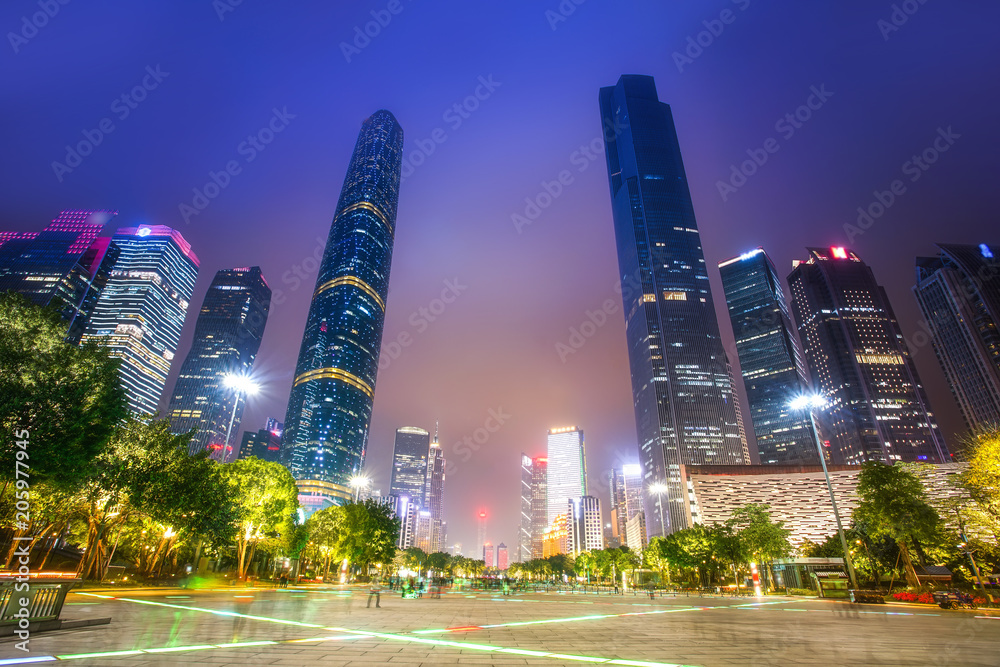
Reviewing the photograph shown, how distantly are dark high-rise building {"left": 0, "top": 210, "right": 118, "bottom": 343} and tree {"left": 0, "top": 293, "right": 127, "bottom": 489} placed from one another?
150 meters

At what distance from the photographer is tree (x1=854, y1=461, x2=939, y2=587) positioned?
32.7 metres

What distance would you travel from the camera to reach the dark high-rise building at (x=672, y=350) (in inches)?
6107

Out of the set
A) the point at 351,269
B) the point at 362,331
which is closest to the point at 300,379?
the point at 362,331

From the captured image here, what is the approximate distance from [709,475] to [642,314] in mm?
78987

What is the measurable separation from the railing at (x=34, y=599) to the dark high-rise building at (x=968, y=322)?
230 m

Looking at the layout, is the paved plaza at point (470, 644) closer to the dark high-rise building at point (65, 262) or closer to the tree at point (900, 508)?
the tree at point (900, 508)

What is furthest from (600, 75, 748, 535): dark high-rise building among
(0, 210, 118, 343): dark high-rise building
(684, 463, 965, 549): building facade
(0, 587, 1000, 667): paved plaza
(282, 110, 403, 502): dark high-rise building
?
(0, 210, 118, 343): dark high-rise building

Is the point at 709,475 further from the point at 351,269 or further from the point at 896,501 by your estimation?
the point at 351,269

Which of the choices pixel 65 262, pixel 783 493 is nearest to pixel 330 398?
pixel 65 262

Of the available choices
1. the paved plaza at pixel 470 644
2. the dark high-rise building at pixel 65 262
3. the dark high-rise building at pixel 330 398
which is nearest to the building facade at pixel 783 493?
the paved plaza at pixel 470 644

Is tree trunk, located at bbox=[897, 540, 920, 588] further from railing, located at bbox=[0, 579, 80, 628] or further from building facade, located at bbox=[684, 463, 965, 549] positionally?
building facade, located at bbox=[684, 463, 965, 549]

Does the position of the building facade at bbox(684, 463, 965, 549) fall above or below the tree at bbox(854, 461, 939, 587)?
above

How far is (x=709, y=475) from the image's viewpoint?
4476 inches

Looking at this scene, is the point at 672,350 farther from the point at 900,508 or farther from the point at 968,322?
the point at 900,508
